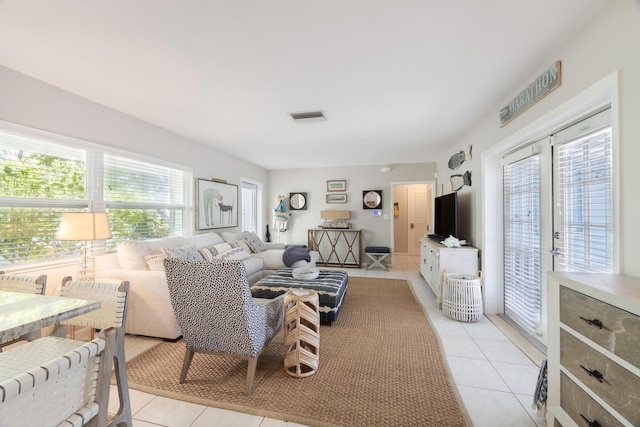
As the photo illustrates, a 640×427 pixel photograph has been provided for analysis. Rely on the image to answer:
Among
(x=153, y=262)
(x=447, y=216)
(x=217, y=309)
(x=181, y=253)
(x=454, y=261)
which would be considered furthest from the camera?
(x=447, y=216)

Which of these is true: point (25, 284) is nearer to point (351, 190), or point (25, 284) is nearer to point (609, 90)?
point (609, 90)

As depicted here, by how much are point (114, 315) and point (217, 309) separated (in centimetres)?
54

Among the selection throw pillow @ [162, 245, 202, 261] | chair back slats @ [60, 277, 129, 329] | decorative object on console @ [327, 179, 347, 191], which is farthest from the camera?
decorative object on console @ [327, 179, 347, 191]

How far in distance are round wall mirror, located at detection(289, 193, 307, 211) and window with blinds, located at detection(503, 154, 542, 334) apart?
4.28 m

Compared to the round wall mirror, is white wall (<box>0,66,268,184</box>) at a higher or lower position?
higher

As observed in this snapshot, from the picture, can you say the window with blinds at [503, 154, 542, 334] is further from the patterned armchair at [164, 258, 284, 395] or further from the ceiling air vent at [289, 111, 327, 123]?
A: the patterned armchair at [164, 258, 284, 395]

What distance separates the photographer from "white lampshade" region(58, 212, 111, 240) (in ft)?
6.97

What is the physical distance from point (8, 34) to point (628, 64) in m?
3.58

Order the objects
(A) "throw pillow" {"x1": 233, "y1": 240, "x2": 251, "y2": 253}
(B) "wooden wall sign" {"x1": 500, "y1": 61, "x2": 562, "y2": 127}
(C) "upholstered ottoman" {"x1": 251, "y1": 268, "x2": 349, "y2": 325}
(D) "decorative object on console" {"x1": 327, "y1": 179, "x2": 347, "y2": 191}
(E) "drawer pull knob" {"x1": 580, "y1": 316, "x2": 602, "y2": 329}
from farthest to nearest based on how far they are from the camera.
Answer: (D) "decorative object on console" {"x1": 327, "y1": 179, "x2": 347, "y2": 191}, (A) "throw pillow" {"x1": 233, "y1": 240, "x2": 251, "y2": 253}, (C) "upholstered ottoman" {"x1": 251, "y1": 268, "x2": 349, "y2": 325}, (B) "wooden wall sign" {"x1": 500, "y1": 61, "x2": 562, "y2": 127}, (E) "drawer pull knob" {"x1": 580, "y1": 316, "x2": 602, "y2": 329}

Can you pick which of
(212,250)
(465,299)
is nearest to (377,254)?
(465,299)

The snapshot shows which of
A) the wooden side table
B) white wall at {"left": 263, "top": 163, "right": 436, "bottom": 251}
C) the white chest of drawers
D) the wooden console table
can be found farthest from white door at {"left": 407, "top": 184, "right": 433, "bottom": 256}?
the white chest of drawers

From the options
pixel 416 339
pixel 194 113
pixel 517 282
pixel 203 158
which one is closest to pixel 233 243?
pixel 203 158

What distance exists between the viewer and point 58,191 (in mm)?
2426

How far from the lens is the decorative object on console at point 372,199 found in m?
5.91
